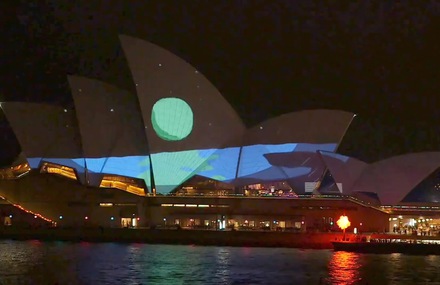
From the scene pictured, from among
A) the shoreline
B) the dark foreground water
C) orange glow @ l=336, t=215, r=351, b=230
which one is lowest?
the dark foreground water

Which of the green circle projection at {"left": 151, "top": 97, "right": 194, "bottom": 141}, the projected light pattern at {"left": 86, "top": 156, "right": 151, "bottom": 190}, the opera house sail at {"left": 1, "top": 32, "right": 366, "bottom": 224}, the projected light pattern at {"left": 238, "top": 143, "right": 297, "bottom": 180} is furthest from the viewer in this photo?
the projected light pattern at {"left": 86, "top": 156, "right": 151, "bottom": 190}

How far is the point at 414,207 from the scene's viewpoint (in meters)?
47.1

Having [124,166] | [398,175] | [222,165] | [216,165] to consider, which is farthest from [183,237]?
[398,175]

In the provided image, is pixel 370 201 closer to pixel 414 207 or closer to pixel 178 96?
pixel 414 207

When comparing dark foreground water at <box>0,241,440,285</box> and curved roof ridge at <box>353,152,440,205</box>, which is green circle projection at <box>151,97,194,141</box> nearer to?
dark foreground water at <box>0,241,440,285</box>

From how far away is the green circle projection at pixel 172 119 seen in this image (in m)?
44.8

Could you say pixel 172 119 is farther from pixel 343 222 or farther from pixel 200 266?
pixel 200 266

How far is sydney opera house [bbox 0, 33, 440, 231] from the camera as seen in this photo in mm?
45438

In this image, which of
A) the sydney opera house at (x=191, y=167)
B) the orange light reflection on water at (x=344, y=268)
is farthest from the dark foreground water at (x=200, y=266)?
the sydney opera house at (x=191, y=167)

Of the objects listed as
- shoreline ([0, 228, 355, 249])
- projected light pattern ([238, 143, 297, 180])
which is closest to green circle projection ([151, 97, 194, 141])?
projected light pattern ([238, 143, 297, 180])

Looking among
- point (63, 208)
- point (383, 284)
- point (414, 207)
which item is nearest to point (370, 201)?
point (414, 207)

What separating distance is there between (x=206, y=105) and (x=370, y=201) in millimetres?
12300

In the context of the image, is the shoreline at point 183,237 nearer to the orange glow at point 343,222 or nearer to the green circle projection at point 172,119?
the orange glow at point 343,222

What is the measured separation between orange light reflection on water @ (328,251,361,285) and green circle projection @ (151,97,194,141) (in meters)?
14.3
